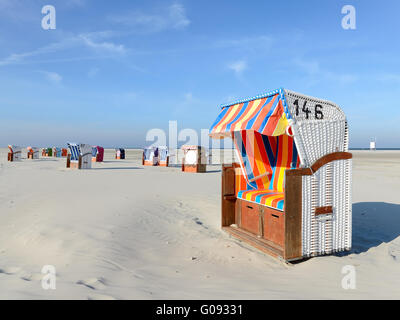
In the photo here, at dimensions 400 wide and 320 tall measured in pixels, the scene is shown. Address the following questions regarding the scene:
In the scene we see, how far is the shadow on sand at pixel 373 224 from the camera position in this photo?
16.2ft

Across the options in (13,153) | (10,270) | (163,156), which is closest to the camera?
(10,270)

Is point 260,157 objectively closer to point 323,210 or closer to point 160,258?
point 323,210

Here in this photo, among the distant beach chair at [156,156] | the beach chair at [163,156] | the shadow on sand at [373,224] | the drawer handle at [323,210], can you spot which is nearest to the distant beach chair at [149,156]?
the distant beach chair at [156,156]

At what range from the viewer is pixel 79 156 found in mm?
19203

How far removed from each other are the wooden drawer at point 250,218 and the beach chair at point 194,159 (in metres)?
13.8

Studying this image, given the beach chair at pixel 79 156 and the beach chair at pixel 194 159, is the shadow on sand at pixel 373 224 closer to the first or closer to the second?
the beach chair at pixel 194 159

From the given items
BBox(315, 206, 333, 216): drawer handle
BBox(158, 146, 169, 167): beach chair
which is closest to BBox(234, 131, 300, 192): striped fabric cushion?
BBox(315, 206, 333, 216): drawer handle

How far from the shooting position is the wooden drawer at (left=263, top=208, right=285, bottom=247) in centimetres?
432

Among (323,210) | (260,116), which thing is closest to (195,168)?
(260,116)

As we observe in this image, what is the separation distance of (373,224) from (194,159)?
14.5m
